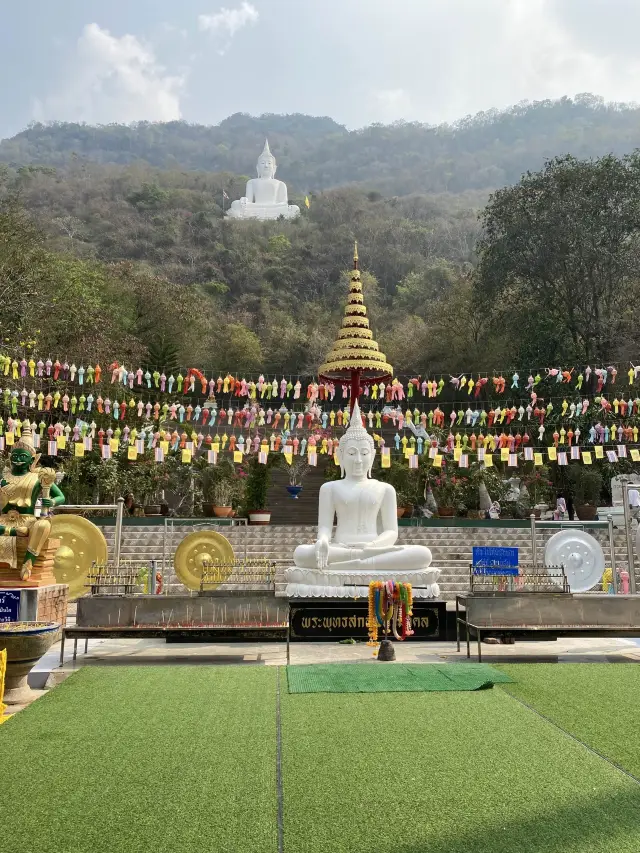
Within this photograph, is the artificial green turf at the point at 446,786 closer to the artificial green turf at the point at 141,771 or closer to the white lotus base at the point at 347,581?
the artificial green turf at the point at 141,771

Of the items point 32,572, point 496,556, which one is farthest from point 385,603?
point 32,572

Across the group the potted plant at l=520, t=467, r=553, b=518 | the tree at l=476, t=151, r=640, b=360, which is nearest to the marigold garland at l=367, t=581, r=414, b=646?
the potted plant at l=520, t=467, r=553, b=518

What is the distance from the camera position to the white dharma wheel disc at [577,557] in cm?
1088

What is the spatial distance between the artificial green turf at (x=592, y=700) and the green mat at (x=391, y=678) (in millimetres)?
334

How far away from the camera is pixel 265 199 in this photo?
270 feet

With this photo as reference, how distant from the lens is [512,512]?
23.1 meters

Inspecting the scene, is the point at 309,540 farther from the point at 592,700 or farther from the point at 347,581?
the point at 592,700

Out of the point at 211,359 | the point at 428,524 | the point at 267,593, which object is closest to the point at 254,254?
the point at 211,359

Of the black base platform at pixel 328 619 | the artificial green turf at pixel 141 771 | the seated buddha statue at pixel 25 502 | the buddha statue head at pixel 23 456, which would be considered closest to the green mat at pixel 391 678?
the artificial green turf at pixel 141 771

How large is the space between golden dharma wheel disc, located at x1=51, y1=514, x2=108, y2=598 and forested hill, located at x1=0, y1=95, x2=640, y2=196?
81.0 m

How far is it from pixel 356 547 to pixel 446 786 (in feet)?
20.5

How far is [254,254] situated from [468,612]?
47178 millimetres

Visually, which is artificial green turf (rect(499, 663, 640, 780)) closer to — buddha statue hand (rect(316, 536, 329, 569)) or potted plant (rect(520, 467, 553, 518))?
buddha statue hand (rect(316, 536, 329, 569))

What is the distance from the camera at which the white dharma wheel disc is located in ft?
35.7
